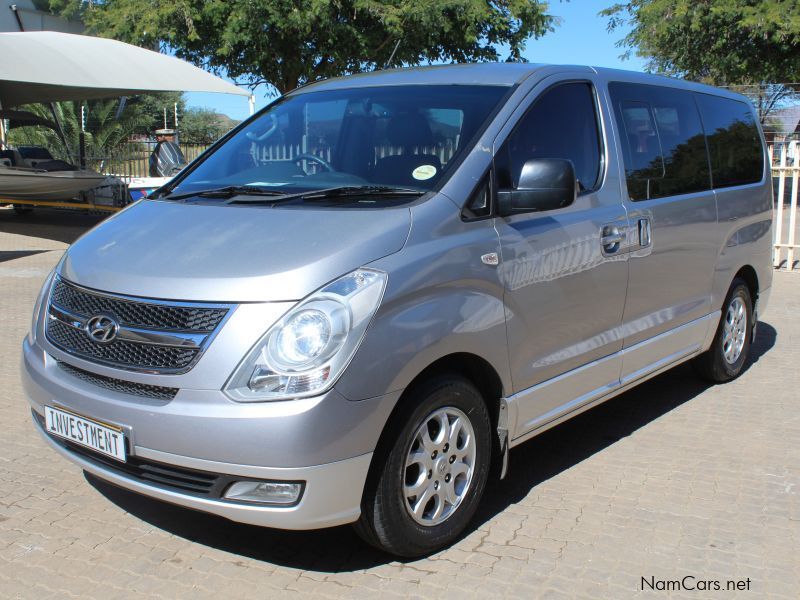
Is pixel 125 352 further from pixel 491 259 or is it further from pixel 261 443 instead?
pixel 491 259

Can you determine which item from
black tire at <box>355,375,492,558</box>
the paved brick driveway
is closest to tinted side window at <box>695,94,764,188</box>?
the paved brick driveway

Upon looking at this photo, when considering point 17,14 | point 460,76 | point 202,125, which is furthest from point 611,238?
point 202,125

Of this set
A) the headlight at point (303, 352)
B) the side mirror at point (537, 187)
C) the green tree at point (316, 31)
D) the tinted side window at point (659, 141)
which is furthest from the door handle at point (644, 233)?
the green tree at point (316, 31)

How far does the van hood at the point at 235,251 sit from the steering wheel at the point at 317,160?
52 cm

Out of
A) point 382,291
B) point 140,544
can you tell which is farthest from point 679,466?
point 140,544

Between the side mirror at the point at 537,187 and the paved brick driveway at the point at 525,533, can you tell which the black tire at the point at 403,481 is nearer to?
the paved brick driveway at the point at 525,533

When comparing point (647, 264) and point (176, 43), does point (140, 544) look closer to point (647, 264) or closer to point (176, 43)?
point (647, 264)

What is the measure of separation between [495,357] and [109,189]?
15.4 m

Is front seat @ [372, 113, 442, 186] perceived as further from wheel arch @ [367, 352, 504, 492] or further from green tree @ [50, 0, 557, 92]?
green tree @ [50, 0, 557, 92]

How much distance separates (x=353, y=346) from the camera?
290 centimetres

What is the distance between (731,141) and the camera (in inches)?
230

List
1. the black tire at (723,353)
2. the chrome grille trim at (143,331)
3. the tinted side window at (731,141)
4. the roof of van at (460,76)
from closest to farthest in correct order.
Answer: the chrome grille trim at (143,331) → the roof of van at (460,76) → the tinted side window at (731,141) → the black tire at (723,353)

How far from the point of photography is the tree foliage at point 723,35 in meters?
18.9

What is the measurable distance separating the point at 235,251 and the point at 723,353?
4.01 metres
